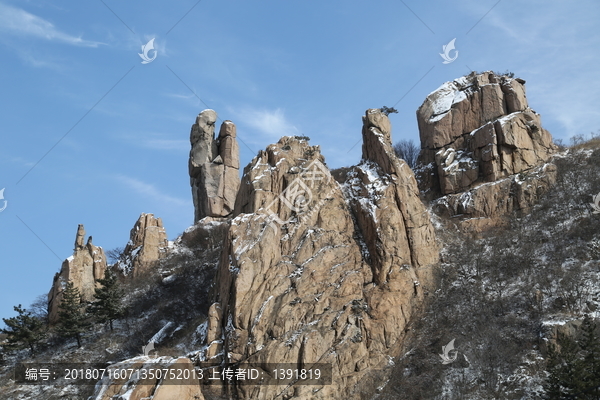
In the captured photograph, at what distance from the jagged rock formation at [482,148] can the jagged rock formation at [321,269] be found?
725 centimetres

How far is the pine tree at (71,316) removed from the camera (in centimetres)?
4241

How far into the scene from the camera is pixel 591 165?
45.0 metres

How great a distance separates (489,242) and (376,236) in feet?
27.2

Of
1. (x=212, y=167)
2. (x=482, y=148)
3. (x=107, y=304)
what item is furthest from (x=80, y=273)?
(x=482, y=148)

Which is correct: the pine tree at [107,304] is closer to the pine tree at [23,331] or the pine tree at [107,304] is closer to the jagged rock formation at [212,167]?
the pine tree at [23,331]

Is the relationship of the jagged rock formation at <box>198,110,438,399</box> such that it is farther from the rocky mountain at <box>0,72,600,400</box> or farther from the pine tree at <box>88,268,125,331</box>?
the pine tree at <box>88,268,125,331</box>

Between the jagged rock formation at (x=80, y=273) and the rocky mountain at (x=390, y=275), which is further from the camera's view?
the jagged rock formation at (x=80, y=273)

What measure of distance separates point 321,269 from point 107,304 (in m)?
17.3

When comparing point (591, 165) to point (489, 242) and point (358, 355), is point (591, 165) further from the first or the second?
point (358, 355)

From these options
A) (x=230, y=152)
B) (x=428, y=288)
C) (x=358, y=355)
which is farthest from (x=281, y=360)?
(x=230, y=152)

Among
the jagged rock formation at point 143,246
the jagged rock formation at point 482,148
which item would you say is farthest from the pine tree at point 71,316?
the jagged rock formation at point 482,148

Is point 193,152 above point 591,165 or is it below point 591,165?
above

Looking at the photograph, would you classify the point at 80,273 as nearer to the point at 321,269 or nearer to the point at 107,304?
the point at 107,304
